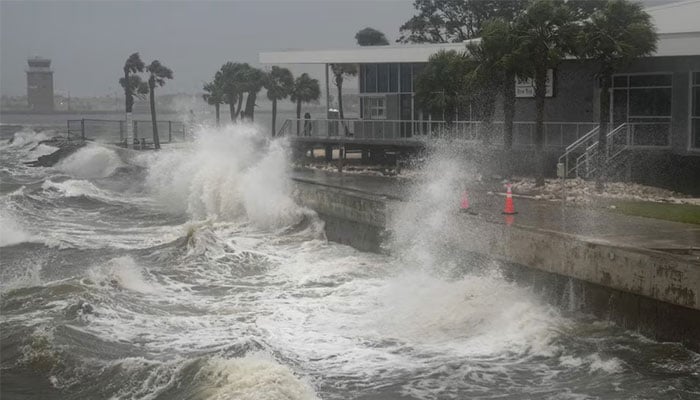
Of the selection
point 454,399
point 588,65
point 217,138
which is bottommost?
point 454,399

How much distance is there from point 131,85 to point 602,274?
53624mm

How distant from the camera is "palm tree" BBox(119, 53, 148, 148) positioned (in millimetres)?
54594

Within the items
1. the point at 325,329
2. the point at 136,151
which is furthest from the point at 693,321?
the point at 136,151

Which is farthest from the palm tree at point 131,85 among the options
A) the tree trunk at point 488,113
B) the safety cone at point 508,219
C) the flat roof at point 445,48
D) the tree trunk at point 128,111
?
the safety cone at point 508,219

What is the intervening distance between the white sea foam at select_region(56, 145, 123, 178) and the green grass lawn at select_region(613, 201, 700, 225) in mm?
35345

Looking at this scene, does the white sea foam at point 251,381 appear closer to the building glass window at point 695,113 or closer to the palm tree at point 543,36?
the palm tree at point 543,36

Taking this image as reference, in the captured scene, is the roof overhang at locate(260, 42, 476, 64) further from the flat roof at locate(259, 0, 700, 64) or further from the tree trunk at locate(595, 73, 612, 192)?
the tree trunk at locate(595, 73, 612, 192)

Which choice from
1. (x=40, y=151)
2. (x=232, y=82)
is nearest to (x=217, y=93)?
(x=232, y=82)

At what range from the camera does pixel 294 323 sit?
45.2 feet

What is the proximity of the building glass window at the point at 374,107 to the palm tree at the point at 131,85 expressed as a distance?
2111 cm

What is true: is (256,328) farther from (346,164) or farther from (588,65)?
(346,164)

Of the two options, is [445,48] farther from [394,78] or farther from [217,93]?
[217,93]

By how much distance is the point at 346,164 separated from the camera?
110ft

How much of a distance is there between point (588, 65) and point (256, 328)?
15.6 meters
